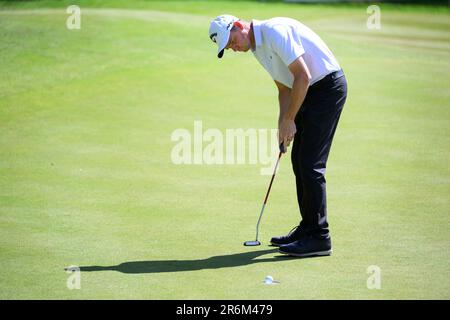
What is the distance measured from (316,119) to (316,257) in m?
1.02

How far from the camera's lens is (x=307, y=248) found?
582 centimetres

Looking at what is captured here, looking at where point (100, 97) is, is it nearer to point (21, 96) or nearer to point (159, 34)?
point (21, 96)

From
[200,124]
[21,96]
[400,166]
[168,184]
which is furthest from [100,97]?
[400,166]

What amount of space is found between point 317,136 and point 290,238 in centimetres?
83

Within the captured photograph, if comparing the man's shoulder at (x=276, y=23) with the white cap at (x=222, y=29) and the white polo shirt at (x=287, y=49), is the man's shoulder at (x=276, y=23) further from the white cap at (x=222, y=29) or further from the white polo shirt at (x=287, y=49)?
the white cap at (x=222, y=29)

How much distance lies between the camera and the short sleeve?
557cm

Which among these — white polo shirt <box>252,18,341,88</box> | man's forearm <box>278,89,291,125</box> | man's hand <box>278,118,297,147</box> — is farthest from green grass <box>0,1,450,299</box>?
white polo shirt <box>252,18,341,88</box>

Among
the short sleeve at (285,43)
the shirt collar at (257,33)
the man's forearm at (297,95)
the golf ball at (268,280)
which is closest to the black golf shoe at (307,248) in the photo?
the golf ball at (268,280)

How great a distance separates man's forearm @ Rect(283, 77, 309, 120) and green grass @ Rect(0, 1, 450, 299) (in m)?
1.09

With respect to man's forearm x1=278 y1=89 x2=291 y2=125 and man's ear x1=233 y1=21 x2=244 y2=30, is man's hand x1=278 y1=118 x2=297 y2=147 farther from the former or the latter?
man's ear x1=233 y1=21 x2=244 y2=30

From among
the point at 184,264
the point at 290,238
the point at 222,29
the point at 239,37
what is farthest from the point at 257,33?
the point at 184,264

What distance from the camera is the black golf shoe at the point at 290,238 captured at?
606 centimetres

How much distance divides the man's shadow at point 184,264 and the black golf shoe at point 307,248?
0.22 feet

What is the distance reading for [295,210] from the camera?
23.2 ft
